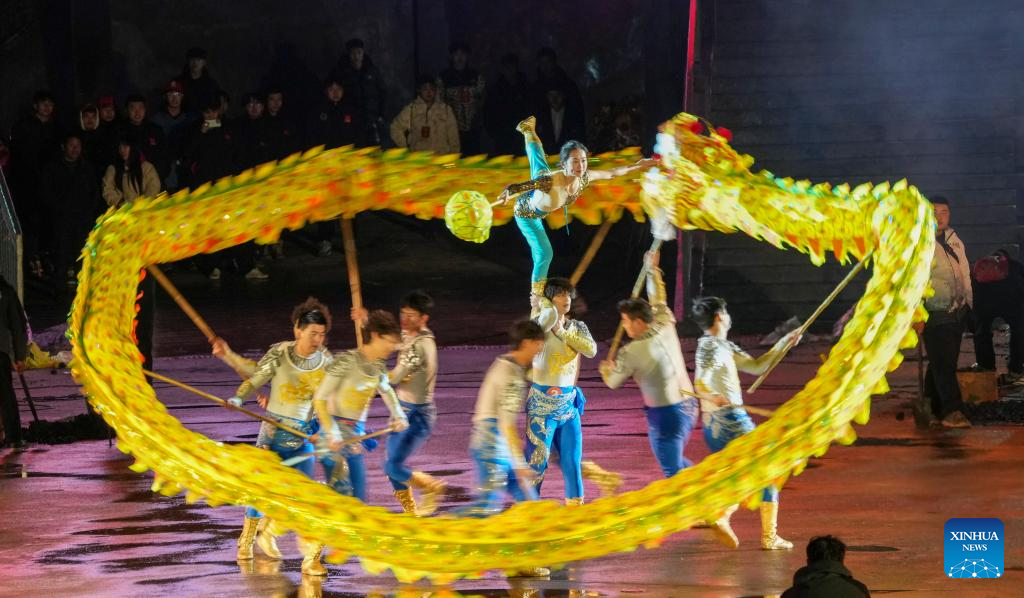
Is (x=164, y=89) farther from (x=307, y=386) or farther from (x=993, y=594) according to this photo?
(x=993, y=594)

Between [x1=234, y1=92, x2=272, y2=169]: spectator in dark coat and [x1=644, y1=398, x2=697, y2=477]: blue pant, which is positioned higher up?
[x1=234, y1=92, x2=272, y2=169]: spectator in dark coat

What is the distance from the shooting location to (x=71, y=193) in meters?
20.6

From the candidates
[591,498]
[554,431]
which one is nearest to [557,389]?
[554,431]

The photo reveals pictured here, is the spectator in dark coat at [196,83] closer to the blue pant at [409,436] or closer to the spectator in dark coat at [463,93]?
the spectator in dark coat at [463,93]

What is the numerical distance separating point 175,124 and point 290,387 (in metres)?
10.6

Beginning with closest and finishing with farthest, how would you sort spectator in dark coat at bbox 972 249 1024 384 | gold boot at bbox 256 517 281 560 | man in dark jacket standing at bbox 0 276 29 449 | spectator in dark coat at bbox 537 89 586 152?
1. gold boot at bbox 256 517 281 560
2. man in dark jacket standing at bbox 0 276 29 449
3. spectator in dark coat at bbox 972 249 1024 384
4. spectator in dark coat at bbox 537 89 586 152

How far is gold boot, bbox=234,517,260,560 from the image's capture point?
37.2 ft

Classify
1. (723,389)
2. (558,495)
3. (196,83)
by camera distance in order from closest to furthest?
(723,389)
(558,495)
(196,83)

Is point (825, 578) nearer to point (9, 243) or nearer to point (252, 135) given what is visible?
point (9, 243)

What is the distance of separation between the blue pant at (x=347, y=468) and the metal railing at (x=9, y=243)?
876cm

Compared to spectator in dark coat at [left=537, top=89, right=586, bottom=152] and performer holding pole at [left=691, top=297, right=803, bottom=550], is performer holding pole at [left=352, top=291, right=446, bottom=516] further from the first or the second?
spectator in dark coat at [left=537, top=89, right=586, bottom=152]

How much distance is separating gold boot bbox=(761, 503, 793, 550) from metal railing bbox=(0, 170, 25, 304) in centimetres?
1019

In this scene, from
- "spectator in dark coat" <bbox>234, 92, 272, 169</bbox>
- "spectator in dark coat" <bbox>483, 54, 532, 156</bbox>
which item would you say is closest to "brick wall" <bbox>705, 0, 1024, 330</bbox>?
"spectator in dark coat" <bbox>483, 54, 532, 156</bbox>

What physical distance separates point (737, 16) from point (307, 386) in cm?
1046
